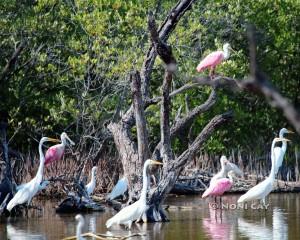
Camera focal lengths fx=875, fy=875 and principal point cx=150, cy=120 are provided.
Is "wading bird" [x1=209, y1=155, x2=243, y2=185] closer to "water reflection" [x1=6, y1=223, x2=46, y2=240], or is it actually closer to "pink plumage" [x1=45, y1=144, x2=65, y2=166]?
"pink plumage" [x1=45, y1=144, x2=65, y2=166]

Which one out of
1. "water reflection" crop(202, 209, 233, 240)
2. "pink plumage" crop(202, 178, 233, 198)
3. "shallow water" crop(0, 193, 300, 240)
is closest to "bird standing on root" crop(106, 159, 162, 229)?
"shallow water" crop(0, 193, 300, 240)

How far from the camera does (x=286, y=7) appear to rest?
24.6m

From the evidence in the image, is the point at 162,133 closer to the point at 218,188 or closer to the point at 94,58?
the point at 218,188

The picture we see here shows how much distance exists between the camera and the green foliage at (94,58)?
17.8m

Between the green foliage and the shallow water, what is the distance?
9.25 ft

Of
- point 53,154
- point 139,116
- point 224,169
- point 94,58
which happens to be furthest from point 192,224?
point 94,58

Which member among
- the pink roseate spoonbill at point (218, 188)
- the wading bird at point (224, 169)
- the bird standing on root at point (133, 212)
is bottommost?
the bird standing on root at point (133, 212)

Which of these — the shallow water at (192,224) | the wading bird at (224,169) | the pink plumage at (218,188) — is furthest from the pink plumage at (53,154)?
the pink plumage at (218,188)

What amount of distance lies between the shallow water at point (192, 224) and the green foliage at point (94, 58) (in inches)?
111

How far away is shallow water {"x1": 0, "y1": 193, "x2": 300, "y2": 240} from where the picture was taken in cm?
1173

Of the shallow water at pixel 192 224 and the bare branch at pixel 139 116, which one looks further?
the bare branch at pixel 139 116

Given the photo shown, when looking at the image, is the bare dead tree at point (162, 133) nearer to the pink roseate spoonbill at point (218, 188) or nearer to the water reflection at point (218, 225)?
the water reflection at point (218, 225)

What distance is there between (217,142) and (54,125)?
4.41 m

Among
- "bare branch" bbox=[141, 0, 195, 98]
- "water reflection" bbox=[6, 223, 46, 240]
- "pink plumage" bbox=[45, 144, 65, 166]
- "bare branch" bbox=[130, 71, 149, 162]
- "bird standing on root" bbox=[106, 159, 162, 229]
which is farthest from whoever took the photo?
"pink plumage" bbox=[45, 144, 65, 166]
